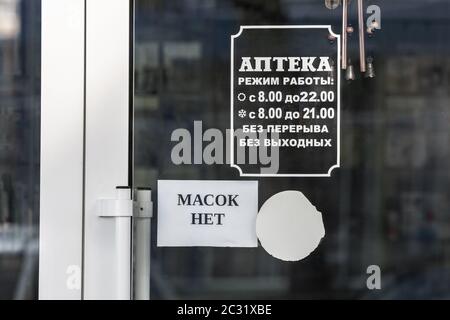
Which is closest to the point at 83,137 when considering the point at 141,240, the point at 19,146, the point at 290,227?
the point at 19,146

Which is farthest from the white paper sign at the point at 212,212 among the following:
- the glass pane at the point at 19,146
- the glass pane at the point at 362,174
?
the glass pane at the point at 19,146

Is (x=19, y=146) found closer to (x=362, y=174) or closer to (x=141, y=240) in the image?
(x=141, y=240)

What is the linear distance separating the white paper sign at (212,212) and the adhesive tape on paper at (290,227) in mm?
33

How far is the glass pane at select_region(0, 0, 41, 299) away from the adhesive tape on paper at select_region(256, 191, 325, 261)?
2.06 ft

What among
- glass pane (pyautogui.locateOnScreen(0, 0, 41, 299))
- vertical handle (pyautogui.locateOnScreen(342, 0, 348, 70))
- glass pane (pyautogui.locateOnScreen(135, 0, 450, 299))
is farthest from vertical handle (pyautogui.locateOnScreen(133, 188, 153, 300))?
vertical handle (pyautogui.locateOnScreen(342, 0, 348, 70))

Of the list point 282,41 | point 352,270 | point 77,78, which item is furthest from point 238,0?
point 352,270

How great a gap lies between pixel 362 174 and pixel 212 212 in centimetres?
42

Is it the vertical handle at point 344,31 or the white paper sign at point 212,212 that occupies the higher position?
the vertical handle at point 344,31

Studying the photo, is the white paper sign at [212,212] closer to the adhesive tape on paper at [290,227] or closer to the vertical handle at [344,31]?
the adhesive tape on paper at [290,227]

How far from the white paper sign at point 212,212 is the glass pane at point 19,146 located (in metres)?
0.38

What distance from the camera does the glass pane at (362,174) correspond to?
6.72ft

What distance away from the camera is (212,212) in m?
2.05

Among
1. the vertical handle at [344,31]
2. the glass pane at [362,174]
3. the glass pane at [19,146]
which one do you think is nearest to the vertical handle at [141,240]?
the glass pane at [362,174]

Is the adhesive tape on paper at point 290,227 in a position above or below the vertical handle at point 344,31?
below
